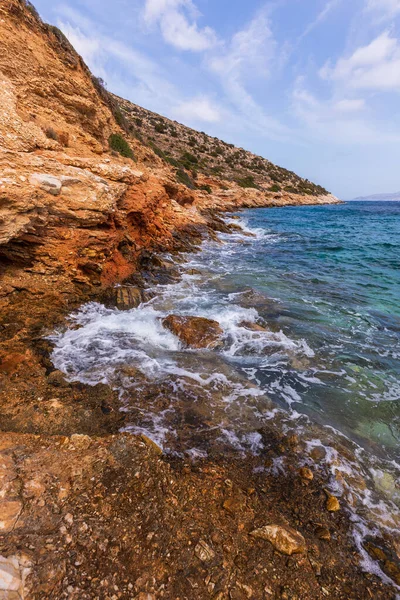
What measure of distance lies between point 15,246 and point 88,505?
6882mm

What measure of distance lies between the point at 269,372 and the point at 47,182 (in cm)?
722

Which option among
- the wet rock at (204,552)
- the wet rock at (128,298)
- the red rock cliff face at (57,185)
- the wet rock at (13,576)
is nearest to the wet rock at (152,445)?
the wet rock at (204,552)

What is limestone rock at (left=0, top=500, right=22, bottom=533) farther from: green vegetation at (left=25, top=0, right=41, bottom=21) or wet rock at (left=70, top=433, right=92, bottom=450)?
green vegetation at (left=25, top=0, right=41, bottom=21)

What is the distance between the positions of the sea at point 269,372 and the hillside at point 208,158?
29282 mm

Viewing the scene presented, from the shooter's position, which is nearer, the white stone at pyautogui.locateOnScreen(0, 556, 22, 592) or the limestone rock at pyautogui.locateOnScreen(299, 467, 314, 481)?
the white stone at pyautogui.locateOnScreen(0, 556, 22, 592)

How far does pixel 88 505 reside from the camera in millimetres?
2740

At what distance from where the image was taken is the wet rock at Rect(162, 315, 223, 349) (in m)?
6.68

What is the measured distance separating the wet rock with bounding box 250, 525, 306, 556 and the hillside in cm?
3560

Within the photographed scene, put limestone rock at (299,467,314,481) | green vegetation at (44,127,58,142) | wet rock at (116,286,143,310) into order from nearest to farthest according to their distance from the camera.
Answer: limestone rock at (299,467,314,481) < wet rock at (116,286,143,310) < green vegetation at (44,127,58,142)

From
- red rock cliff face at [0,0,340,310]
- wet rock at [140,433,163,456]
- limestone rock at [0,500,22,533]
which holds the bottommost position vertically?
wet rock at [140,433,163,456]

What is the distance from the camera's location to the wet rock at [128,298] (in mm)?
8156

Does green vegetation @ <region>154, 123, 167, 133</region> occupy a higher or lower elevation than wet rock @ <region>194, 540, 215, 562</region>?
higher

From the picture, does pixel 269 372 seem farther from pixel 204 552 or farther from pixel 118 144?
pixel 118 144

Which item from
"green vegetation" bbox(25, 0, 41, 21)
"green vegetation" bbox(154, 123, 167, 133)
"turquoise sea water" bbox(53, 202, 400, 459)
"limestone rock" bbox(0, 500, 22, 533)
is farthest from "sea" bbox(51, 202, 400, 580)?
"green vegetation" bbox(154, 123, 167, 133)
